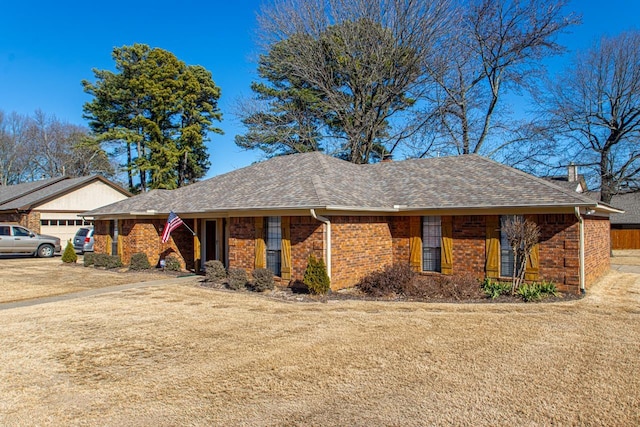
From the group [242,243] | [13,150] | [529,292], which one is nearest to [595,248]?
[529,292]

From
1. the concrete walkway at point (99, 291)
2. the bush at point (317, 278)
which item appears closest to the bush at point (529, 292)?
the bush at point (317, 278)

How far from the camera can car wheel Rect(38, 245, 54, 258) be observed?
77.0ft

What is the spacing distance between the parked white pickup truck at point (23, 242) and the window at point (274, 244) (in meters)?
16.8

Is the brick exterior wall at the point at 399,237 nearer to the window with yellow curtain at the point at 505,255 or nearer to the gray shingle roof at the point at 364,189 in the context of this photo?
the gray shingle roof at the point at 364,189

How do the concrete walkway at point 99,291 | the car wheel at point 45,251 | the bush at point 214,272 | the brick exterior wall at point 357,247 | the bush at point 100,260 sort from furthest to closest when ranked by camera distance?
the car wheel at point 45,251, the bush at point 100,260, the bush at point 214,272, the brick exterior wall at point 357,247, the concrete walkway at point 99,291

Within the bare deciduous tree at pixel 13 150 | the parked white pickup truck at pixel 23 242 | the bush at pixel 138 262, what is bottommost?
the bush at pixel 138 262

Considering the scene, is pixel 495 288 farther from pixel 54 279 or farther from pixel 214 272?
pixel 54 279

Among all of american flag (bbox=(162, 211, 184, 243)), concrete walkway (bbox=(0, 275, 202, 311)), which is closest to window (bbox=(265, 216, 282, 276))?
concrete walkway (bbox=(0, 275, 202, 311))

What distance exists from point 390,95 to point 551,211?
16.4 meters

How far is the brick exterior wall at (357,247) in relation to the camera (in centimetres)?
1204

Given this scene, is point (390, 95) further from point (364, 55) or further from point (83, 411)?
A: point (83, 411)

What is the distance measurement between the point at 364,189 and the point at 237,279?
17.7 ft

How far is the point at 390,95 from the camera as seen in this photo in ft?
84.7

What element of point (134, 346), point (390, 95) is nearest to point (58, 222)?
point (390, 95)
